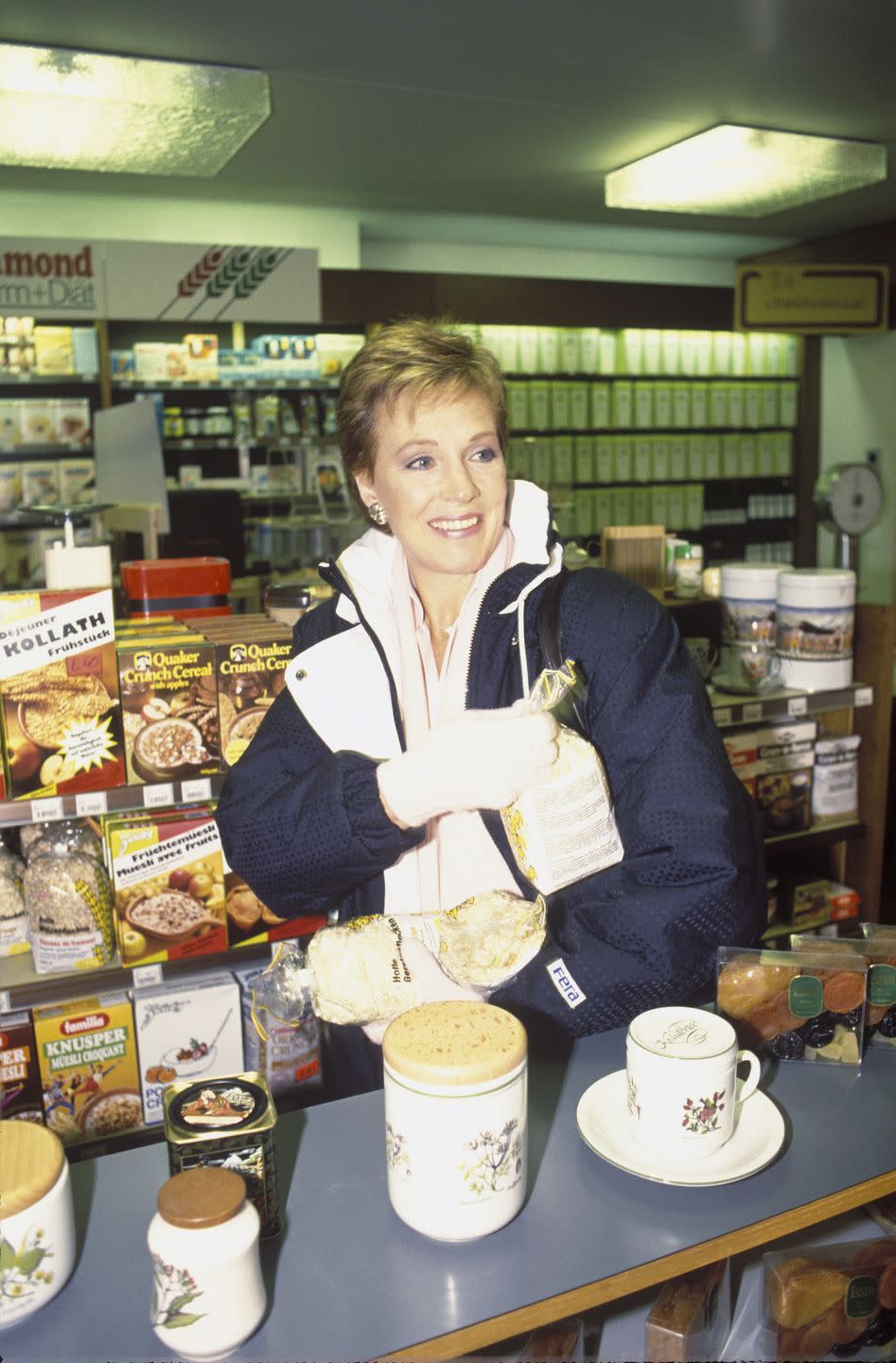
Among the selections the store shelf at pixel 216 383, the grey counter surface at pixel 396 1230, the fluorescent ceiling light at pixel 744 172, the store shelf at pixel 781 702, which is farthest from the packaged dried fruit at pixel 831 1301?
the store shelf at pixel 216 383

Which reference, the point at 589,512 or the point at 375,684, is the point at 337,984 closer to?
the point at 375,684

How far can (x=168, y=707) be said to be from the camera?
2.02 m

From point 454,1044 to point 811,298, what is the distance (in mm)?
5554

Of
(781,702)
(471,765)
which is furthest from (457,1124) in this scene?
(781,702)

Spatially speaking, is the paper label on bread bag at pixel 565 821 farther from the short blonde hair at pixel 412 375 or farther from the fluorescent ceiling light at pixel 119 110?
the fluorescent ceiling light at pixel 119 110

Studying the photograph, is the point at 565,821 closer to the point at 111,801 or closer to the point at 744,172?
the point at 111,801

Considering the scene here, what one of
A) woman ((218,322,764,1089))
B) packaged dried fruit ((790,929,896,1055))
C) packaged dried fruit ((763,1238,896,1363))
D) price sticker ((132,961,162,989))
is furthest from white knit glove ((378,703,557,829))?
price sticker ((132,961,162,989))

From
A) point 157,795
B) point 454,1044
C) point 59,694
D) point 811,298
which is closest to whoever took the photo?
point 454,1044

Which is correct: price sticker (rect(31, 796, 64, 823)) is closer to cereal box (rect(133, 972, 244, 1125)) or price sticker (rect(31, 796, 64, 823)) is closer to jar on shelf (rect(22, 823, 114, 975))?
jar on shelf (rect(22, 823, 114, 975))

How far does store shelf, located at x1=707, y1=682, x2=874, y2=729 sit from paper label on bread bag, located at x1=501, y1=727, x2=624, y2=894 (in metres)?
1.79

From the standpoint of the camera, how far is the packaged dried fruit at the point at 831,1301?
1120mm

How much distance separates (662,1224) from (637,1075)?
13 centimetres

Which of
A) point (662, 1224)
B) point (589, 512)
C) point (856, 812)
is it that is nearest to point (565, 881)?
point (662, 1224)

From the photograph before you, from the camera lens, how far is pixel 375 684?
1.56m
